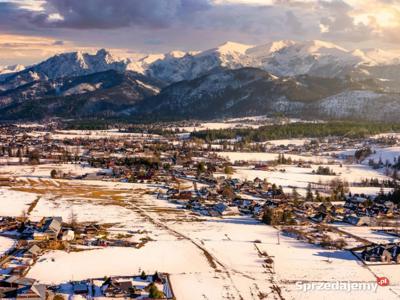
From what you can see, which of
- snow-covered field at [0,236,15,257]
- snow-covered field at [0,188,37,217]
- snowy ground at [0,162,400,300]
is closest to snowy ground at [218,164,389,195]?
snowy ground at [0,162,400,300]

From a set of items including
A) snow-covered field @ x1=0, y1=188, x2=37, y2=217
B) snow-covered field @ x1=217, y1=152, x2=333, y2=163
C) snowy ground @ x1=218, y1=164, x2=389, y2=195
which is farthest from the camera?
snow-covered field @ x1=217, y1=152, x2=333, y2=163

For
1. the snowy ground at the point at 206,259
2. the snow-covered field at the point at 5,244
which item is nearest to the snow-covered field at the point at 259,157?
the snowy ground at the point at 206,259

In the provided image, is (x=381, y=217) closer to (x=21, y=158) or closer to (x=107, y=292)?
(x=107, y=292)

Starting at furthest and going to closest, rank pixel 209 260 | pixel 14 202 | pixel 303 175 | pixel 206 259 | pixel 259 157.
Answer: pixel 259 157
pixel 303 175
pixel 14 202
pixel 206 259
pixel 209 260

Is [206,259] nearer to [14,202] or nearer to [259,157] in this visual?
[14,202]

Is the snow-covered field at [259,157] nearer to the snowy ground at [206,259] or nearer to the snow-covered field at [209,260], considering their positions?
the snowy ground at [206,259]

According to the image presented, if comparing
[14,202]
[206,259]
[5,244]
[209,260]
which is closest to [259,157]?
[14,202]

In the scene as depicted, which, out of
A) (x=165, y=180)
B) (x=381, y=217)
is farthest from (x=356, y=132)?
(x=381, y=217)

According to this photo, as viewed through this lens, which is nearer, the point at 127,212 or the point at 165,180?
the point at 127,212

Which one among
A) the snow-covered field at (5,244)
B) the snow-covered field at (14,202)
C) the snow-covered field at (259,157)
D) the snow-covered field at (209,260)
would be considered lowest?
the snow-covered field at (209,260)

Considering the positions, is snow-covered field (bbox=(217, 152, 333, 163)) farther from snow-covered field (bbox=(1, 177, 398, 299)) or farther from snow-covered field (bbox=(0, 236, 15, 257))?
snow-covered field (bbox=(0, 236, 15, 257))

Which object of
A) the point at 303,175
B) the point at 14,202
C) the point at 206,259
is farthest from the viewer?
the point at 303,175
